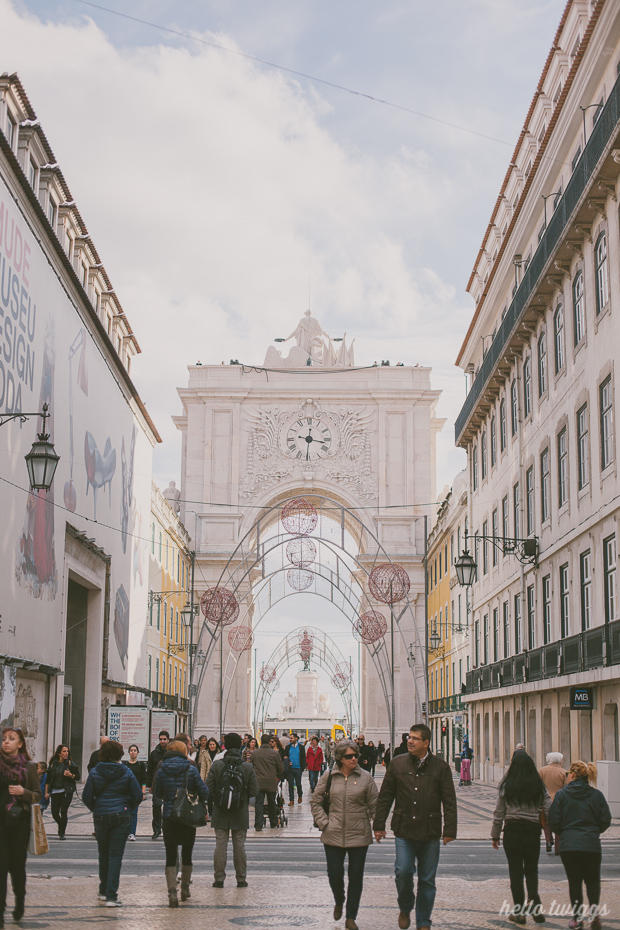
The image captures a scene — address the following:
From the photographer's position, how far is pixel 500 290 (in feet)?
137

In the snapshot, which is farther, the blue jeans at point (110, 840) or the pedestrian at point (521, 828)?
the blue jeans at point (110, 840)

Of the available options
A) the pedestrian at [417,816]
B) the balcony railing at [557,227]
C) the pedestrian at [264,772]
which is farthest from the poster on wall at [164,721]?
the pedestrian at [417,816]

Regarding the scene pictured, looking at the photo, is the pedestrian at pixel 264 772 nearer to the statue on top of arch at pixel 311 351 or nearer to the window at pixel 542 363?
the window at pixel 542 363

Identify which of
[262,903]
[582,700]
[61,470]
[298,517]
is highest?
[298,517]

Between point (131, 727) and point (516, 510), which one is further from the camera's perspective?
point (516, 510)

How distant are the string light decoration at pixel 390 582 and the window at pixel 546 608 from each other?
7.64 meters

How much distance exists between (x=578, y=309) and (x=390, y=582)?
1409cm

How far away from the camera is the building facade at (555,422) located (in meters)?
26.1

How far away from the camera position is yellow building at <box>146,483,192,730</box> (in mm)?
59603

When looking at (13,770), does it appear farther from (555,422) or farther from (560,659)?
(555,422)

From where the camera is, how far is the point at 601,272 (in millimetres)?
27047

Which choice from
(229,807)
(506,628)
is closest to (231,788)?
(229,807)

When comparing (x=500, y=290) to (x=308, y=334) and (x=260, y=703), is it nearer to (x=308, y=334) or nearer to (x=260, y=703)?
(x=308, y=334)

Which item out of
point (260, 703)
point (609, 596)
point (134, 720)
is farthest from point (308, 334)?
point (609, 596)
